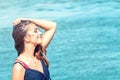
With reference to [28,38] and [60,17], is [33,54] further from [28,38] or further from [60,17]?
[60,17]

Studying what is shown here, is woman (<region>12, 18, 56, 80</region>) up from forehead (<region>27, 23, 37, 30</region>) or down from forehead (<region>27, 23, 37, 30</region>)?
down

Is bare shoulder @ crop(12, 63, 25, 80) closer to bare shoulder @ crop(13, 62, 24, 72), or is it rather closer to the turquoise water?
bare shoulder @ crop(13, 62, 24, 72)

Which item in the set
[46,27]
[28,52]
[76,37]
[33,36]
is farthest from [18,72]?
[76,37]

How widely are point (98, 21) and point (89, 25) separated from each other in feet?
1.03

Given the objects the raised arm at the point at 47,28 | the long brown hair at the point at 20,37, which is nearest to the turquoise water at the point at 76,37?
the raised arm at the point at 47,28

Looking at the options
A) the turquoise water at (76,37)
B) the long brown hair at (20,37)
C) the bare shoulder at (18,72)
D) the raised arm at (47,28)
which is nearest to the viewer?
the bare shoulder at (18,72)

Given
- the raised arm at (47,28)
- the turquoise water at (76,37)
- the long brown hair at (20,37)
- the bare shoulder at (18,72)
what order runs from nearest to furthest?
1. the bare shoulder at (18,72)
2. the long brown hair at (20,37)
3. the raised arm at (47,28)
4. the turquoise water at (76,37)

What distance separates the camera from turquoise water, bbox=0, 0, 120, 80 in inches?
355

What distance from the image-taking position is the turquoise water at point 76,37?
9023 millimetres

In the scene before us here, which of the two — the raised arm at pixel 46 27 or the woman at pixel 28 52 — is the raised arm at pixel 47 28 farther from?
the woman at pixel 28 52

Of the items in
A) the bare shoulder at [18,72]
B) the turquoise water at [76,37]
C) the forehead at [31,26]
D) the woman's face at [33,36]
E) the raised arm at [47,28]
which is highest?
the forehead at [31,26]

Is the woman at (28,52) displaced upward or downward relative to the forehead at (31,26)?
downward

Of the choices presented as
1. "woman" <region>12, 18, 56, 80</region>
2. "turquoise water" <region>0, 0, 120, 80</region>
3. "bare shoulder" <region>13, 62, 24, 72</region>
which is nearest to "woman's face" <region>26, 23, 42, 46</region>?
"woman" <region>12, 18, 56, 80</region>

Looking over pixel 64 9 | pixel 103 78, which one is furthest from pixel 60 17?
pixel 103 78
